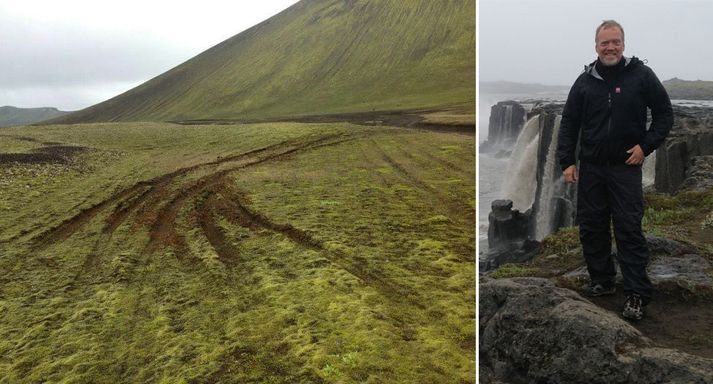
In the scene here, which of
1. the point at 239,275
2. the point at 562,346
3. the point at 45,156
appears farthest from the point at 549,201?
the point at 45,156

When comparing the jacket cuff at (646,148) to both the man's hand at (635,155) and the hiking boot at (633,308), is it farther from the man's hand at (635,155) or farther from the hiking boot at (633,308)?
the hiking boot at (633,308)

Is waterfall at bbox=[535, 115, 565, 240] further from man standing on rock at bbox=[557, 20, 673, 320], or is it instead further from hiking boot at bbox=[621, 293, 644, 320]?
hiking boot at bbox=[621, 293, 644, 320]

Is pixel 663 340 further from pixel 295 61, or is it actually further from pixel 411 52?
pixel 295 61

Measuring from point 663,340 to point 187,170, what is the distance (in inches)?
460

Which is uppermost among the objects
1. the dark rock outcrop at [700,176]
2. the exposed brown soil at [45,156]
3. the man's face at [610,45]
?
the man's face at [610,45]

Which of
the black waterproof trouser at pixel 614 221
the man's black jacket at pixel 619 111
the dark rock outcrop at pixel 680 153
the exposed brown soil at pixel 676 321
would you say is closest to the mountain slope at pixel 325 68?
the dark rock outcrop at pixel 680 153

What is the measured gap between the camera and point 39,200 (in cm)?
931

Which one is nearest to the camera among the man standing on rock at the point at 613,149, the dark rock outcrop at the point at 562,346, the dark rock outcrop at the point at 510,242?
the dark rock outcrop at the point at 562,346

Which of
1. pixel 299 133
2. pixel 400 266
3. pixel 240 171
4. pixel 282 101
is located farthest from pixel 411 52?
pixel 400 266

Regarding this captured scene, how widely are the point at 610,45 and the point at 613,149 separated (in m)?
0.66

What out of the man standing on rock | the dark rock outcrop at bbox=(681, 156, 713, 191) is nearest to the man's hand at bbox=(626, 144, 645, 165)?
the man standing on rock

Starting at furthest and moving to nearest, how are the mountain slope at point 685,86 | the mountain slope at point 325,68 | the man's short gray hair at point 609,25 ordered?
the mountain slope at point 325,68
the mountain slope at point 685,86
the man's short gray hair at point 609,25

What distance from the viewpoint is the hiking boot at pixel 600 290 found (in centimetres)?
360

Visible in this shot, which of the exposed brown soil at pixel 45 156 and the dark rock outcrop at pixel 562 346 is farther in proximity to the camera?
the exposed brown soil at pixel 45 156
